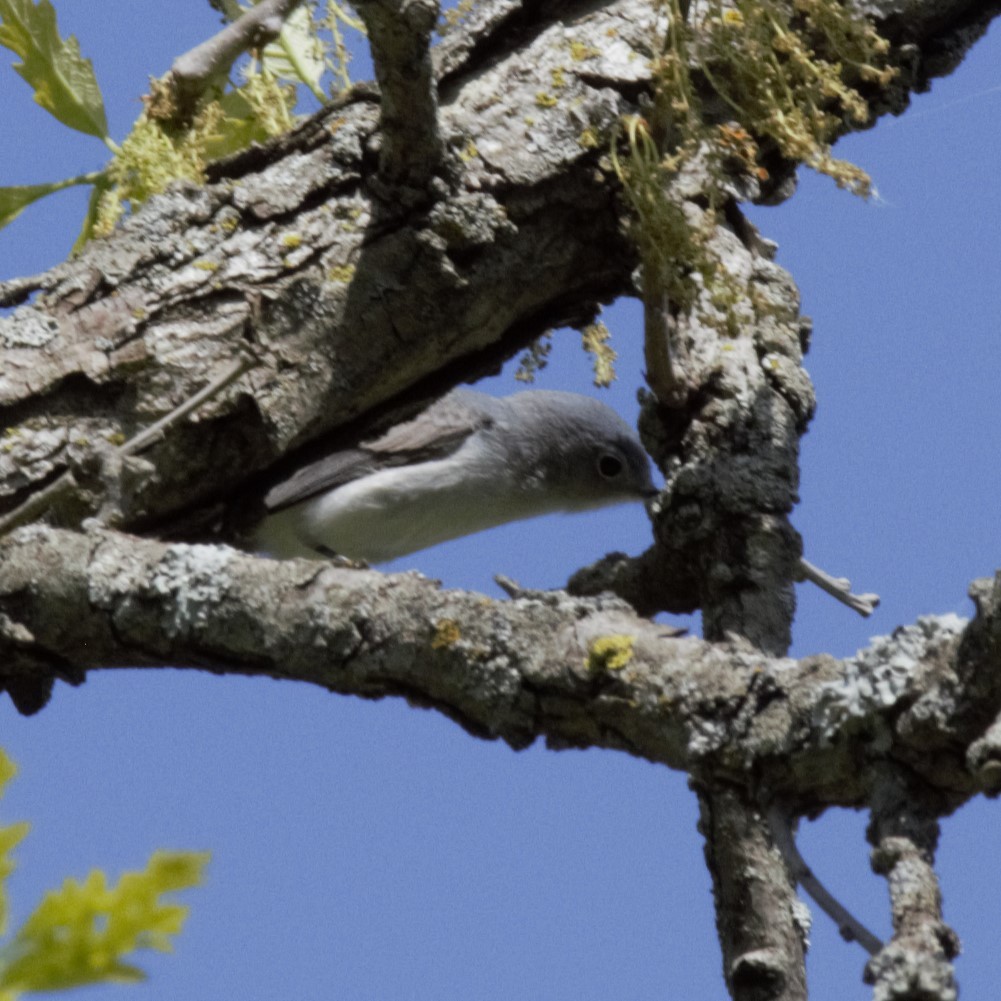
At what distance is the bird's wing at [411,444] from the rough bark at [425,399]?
106cm

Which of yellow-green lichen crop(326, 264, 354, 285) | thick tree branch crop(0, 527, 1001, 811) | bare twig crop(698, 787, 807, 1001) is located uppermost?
yellow-green lichen crop(326, 264, 354, 285)

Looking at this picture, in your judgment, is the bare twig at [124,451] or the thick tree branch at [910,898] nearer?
the thick tree branch at [910,898]

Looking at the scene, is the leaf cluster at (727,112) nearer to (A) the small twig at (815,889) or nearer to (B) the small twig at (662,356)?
(B) the small twig at (662,356)

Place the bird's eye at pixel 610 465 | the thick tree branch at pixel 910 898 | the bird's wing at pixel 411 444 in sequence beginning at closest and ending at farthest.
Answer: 1. the thick tree branch at pixel 910 898
2. the bird's wing at pixel 411 444
3. the bird's eye at pixel 610 465

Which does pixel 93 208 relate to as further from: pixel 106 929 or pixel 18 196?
pixel 106 929

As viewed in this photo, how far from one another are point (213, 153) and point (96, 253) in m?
0.58

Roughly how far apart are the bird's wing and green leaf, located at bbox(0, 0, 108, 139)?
1.13m

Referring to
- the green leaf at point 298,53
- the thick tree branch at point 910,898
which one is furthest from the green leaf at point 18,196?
the thick tree branch at point 910,898

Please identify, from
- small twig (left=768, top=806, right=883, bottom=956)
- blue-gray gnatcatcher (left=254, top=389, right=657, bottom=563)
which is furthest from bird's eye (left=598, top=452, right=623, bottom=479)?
small twig (left=768, top=806, right=883, bottom=956)

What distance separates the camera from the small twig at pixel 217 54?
11.5 feet

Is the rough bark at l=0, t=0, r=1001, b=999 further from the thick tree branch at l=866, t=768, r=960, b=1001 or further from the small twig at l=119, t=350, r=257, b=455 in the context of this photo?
the thick tree branch at l=866, t=768, r=960, b=1001

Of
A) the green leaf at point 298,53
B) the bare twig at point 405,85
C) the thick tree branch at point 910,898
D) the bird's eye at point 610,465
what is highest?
the bird's eye at point 610,465

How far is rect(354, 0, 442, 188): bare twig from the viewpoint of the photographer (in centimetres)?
263

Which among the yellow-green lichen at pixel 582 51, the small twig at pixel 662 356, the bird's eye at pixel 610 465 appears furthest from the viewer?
the bird's eye at pixel 610 465
